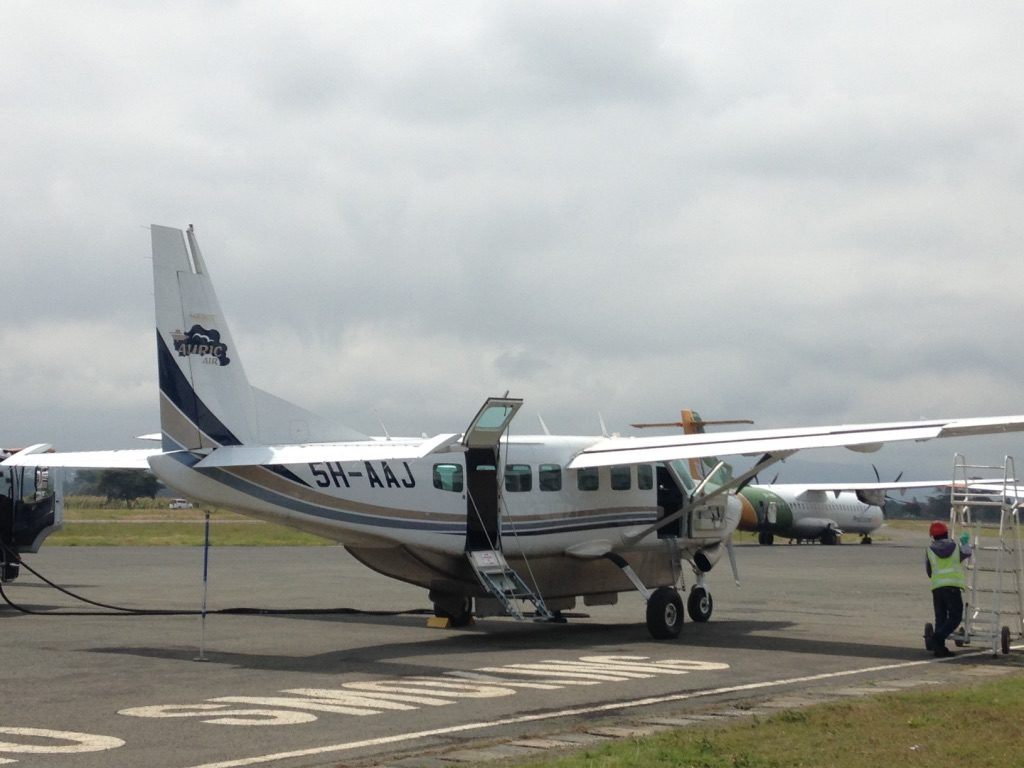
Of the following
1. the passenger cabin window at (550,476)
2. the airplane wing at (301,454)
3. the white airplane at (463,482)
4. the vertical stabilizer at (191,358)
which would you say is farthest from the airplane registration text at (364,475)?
the passenger cabin window at (550,476)

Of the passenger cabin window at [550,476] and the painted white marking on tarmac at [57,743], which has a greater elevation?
the passenger cabin window at [550,476]

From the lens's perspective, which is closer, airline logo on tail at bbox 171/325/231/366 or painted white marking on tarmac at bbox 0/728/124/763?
painted white marking on tarmac at bbox 0/728/124/763

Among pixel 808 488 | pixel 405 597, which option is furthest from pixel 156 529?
pixel 405 597

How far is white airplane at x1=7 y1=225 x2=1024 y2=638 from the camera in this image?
15.1 metres

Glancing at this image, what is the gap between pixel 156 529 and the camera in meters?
59.6

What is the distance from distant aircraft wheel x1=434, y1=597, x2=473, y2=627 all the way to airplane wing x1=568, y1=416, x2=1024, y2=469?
283 centimetres

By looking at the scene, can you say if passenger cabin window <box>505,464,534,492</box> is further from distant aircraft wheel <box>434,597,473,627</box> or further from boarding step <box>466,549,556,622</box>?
distant aircraft wheel <box>434,597,473,627</box>

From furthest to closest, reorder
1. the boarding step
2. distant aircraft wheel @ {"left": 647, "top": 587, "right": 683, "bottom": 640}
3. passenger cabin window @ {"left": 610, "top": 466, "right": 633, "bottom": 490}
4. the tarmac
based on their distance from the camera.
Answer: passenger cabin window @ {"left": 610, "top": 466, "right": 633, "bottom": 490} < distant aircraft wheel @ {"left": 647, "top": 587, "right": 683, "bottom": 640} < the boarding step < the tarmac

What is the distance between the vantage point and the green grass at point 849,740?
8469mm

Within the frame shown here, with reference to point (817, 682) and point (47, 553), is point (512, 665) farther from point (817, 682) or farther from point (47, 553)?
point (47, 553)

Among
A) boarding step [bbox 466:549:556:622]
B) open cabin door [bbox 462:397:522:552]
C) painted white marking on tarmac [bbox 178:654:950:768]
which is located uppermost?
open cabin door [bbox 462:397:522:552]

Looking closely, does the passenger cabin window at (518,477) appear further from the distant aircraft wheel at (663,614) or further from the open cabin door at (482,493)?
the distant aircraft wheel at (663,614)

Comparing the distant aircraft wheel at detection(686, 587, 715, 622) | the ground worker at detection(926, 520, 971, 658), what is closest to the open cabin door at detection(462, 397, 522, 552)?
the distant aircraft wheel at detection(686, 587, 715, 622)

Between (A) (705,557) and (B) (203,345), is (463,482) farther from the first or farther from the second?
(A) (705,557)
